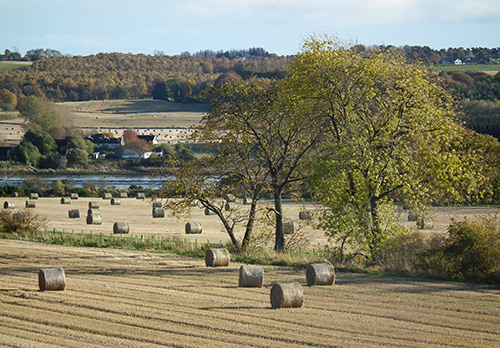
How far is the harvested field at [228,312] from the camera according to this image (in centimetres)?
1319

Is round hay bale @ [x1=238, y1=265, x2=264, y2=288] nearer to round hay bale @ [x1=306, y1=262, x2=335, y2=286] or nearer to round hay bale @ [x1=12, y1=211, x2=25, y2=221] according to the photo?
→ round hay bale @ [x1=306, y1=262, x2=335, y2=286]

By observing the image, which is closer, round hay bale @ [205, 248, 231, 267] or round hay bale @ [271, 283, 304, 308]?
round hay bale @ [271, 283, 304, 308]

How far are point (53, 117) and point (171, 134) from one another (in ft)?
87.7

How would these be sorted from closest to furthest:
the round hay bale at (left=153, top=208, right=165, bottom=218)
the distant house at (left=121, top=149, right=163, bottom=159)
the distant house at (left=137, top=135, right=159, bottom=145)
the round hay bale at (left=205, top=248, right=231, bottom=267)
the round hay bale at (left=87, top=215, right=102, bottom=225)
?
the round hay bale at (left=205, top=248, right=231, bottom=267) < the round hay bale at (left=87, top=215, right=102, bottom=225) < the round hay bale at (left=153, top=208, right=165, bottom=218) < the distant house at (left=121, top=149, right=163, bottom=159) < the distant house at (left=137, top=135, right=159, bottom=145)

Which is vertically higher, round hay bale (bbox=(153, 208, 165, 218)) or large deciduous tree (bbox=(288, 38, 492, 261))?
large deciduous tree (bbox=(288, 38, 492, 261))

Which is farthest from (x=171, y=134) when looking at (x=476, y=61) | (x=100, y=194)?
(x=476, y=61)

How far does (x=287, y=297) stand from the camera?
635 inches

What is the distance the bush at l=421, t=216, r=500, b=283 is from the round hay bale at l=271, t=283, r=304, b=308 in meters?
6.19

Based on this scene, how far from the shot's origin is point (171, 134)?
13875cm

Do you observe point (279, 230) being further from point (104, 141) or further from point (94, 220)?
point (104, 141)

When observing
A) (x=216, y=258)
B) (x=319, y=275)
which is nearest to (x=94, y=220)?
(x=216, y=258)

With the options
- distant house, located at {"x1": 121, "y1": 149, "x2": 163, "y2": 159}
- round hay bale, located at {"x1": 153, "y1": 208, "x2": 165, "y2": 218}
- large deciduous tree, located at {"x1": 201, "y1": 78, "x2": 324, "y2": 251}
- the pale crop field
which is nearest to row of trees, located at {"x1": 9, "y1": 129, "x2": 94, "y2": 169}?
distant house, located at {"x1": 121, "y1": 149, "x2": 163, "y2": 159}

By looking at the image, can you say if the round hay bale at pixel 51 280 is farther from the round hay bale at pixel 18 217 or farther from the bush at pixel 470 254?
the round hay bale at pixel 18 217

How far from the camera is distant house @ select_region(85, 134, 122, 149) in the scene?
128 m
